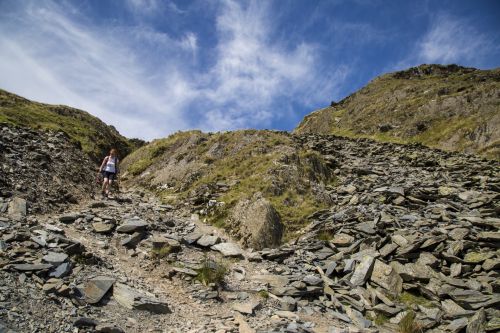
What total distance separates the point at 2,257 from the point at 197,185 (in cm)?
1462

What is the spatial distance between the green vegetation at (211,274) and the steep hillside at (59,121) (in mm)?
19578

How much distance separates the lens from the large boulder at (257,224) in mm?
16328

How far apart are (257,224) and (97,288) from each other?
877cm

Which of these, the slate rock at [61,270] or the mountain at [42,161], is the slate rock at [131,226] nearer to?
the mountain at [42,161]

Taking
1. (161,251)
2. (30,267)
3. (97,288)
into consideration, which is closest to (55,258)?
(30,267)

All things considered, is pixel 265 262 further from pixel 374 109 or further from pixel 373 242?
pixel 374 109

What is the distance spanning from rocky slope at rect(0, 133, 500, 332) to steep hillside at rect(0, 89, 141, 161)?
1316 cm

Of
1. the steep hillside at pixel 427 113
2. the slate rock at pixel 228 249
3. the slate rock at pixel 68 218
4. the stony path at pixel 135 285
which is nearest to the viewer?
the stony path at pixel 135 285

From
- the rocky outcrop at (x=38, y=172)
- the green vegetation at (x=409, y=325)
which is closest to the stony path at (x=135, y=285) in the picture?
the rocky outcrop at (x=38, y=172)

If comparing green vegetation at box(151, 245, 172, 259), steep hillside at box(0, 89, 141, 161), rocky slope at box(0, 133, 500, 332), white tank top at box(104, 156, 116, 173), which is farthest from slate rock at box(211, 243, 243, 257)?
steep hillside at box(0, 89, 141, 161)

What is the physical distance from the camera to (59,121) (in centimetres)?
3316

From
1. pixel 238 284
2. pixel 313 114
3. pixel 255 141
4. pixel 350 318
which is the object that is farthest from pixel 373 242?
pixel 313 114

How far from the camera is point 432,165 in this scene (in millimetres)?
29938

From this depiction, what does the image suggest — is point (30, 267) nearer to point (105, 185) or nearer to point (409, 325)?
point (105, 185)
